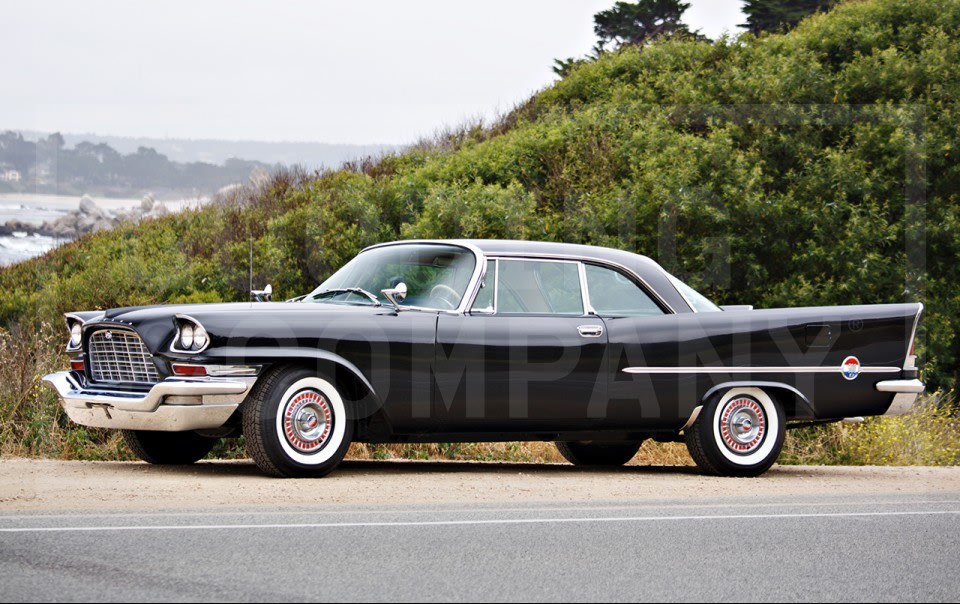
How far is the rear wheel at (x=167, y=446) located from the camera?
9797 mm

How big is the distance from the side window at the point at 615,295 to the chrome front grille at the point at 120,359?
3397 mm

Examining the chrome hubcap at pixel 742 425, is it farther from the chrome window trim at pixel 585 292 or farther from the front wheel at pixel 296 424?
the front wheel at pixel 296 424

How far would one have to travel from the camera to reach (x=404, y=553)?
6332mm

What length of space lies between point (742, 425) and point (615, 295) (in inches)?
58.6

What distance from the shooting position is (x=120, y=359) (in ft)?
29.4

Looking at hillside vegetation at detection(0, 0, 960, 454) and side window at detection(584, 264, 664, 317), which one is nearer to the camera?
side window at detection(584, 264, 664, 317)

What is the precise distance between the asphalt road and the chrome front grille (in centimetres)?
152

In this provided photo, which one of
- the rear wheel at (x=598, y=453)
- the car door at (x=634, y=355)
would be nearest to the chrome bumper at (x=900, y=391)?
the car door at (x=634, y=355)

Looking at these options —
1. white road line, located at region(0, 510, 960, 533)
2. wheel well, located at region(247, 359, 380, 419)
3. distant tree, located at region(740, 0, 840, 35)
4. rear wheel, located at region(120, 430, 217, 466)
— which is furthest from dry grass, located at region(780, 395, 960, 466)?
distant tree, located at region(740, 0, 840, 35)

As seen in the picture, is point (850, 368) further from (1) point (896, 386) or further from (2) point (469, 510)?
(2) point (469, 510)

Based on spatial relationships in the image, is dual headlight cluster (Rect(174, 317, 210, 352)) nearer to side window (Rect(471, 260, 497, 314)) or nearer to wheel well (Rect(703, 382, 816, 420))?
side window (Rect(471, 260, 497, 314))

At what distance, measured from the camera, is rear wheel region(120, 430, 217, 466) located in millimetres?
9797

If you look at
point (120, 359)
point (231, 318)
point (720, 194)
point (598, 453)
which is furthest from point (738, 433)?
point (720, 194)

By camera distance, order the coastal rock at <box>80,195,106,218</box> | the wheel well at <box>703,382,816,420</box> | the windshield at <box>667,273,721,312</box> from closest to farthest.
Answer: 1. the wheel well at <box>703,382,816,420</box>
2. the windshield at <box>667,273,721,312</box>
3. the coastal rock at <box>80,195,106,218</box>
